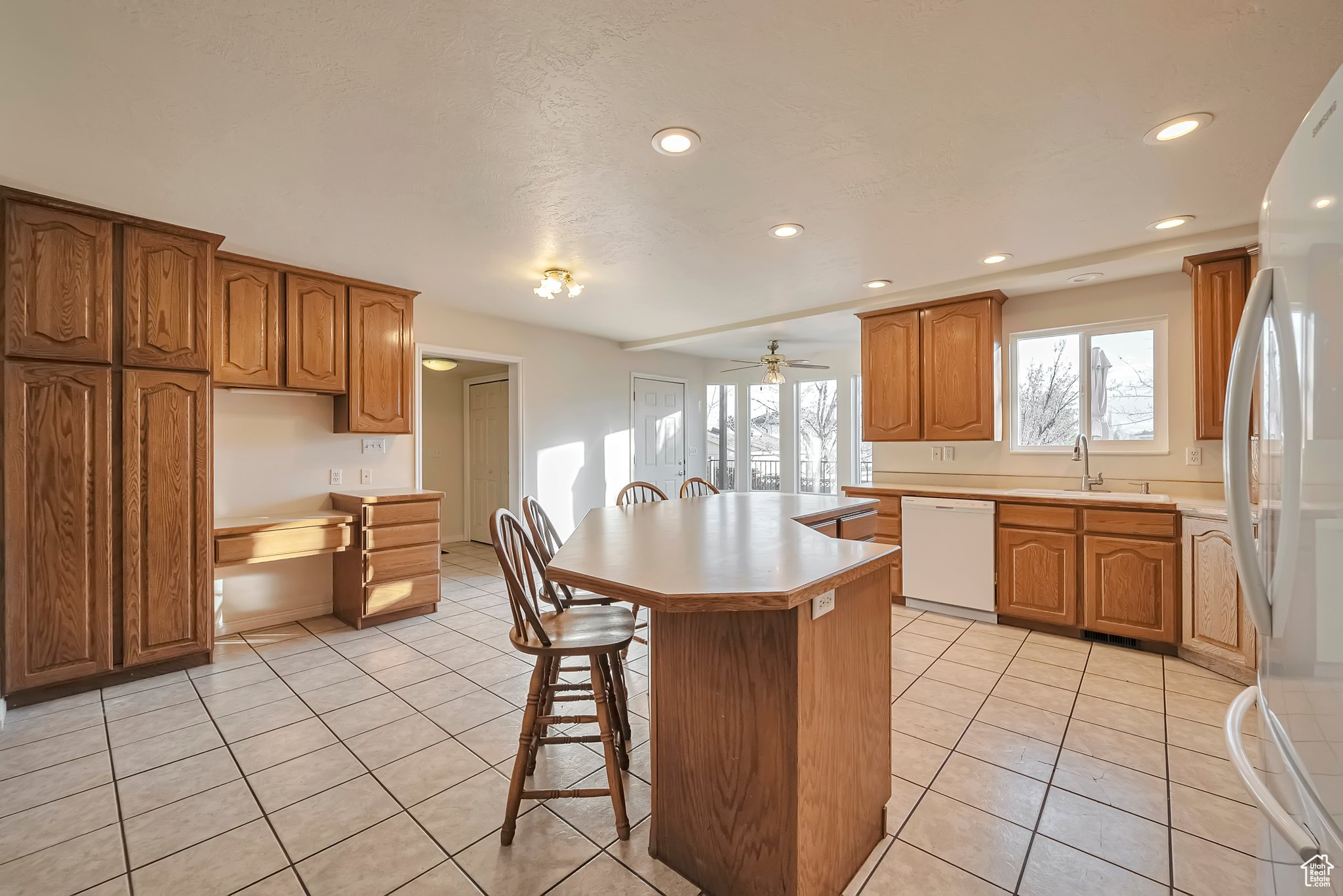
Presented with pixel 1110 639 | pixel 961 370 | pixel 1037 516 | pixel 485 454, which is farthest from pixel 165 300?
pixel 1110 639

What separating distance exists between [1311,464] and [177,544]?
4192mm

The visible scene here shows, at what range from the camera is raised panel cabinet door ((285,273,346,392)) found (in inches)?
143

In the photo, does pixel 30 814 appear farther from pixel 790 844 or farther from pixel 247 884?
pixel 790 844

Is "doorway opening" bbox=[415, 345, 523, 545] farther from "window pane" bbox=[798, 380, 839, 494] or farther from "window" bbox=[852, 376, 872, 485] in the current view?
"window" bbox=[852, 376, 872, 485]

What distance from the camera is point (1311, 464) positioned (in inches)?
28.7

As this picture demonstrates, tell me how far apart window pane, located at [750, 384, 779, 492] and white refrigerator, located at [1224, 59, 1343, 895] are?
6.21 metres

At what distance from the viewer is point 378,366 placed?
4051mm

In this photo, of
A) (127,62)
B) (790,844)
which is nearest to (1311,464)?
(790,844)

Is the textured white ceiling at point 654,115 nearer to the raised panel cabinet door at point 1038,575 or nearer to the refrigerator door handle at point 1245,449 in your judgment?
the refrigerator door handle at point 1245,449

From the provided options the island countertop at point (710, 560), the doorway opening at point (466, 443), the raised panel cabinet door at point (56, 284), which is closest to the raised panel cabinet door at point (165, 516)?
the raised panel cabinet door at point (56, 284)

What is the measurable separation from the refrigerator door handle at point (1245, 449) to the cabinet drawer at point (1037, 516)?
2.91m

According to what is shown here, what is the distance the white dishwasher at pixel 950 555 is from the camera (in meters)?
3.77

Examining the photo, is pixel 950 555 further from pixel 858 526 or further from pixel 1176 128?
pixel 1176 128

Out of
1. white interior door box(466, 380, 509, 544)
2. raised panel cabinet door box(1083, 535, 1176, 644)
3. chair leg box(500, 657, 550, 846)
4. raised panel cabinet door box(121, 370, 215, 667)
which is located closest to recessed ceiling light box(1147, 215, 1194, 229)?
raised panel cabinet door box(1083, 535, 1176, 644)
